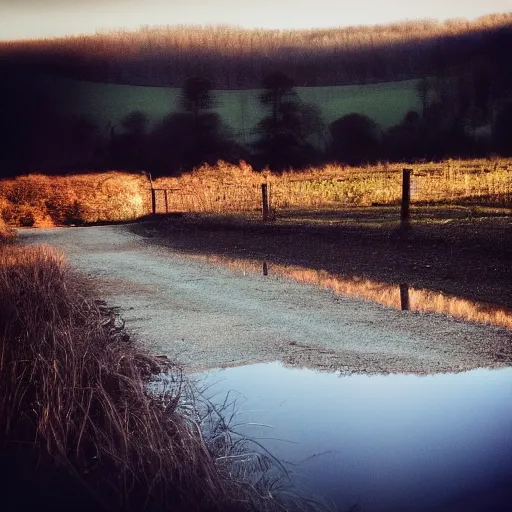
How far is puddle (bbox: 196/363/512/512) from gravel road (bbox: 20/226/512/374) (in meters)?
0.25

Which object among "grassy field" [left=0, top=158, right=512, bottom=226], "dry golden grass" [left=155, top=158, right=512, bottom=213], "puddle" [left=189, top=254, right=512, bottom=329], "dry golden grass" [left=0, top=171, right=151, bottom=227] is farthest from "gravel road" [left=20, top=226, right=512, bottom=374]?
"dry golden grass" [left=0, top=171, right=151, bottom=227]

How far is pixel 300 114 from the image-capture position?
3888 centimetres

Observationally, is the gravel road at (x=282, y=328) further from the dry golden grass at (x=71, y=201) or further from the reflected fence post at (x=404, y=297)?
the dry golden grass at (x=71, y=201)

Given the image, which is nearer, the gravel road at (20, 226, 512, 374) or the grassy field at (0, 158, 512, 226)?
the gravel road at (20, 226, 512, 374)

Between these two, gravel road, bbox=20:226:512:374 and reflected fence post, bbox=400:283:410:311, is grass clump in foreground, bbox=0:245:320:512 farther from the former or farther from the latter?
reflected fence post, bbox=400:283:410:311

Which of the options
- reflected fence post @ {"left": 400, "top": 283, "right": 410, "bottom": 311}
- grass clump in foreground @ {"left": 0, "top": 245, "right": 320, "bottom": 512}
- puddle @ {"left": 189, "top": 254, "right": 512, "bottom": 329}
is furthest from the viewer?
reflected fence post @ {"left": 400, "top": 283, "right": 410, "bottom": 311}

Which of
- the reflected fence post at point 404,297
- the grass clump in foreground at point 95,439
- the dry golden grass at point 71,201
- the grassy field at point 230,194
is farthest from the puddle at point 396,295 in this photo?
the dry golden grass at point 71,201

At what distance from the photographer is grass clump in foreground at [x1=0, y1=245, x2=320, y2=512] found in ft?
11.9

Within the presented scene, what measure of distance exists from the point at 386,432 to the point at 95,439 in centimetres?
179

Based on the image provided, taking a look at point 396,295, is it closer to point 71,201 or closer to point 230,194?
point 230,194

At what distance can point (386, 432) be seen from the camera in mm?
4352

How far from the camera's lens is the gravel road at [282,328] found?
5488 mm

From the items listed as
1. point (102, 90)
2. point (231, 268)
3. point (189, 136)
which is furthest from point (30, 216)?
point (102, 90)

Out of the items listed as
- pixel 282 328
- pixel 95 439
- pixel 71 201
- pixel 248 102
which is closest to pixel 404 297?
pixel 282 328
